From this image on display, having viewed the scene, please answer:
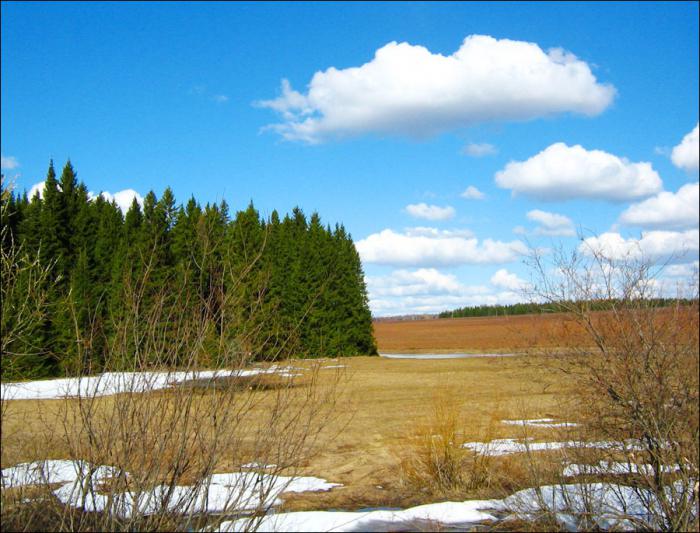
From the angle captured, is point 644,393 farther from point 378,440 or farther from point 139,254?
point 139,254

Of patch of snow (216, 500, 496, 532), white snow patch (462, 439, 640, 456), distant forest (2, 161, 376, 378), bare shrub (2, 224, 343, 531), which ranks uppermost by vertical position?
distant forest (2, 161, 376, 378)

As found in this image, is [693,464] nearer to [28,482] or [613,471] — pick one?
[613,471]

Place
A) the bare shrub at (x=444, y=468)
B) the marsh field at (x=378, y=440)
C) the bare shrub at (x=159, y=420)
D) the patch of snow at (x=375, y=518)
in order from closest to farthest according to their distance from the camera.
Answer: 1. the bare shrub at (x=159, y=420)
2. the marsh field at (x=378, y=440)
3. the patch of snow at (x=375, y=518)
4. the bare shrub at (x=444, y=468)

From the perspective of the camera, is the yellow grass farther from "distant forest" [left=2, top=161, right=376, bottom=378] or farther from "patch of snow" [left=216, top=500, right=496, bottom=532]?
"distant forest" [left=2, top=161, right=376, bottom=378]

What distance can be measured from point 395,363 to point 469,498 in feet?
78.6

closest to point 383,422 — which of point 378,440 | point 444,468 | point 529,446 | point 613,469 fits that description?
point 378,440

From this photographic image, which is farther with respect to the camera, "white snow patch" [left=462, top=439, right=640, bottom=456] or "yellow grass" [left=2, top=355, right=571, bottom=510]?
"yellow grass" [left=2, top=355, right=571, bottom=510]

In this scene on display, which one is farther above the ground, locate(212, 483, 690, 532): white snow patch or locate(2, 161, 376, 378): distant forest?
locate(2, 161, 376, 378): distant forest

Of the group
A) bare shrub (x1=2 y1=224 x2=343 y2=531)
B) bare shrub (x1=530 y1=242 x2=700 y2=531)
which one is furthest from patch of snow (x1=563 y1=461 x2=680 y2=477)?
bare shrub (x1=2 y1=224 x2=343 y2=531)

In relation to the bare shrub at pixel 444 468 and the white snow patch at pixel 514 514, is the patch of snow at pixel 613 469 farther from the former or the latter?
the bare shrub at pixel 444 468

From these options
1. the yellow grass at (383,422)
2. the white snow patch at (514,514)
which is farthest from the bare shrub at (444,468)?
the white snow patch at (514,514)

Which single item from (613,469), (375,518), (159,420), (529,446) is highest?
(159,420)

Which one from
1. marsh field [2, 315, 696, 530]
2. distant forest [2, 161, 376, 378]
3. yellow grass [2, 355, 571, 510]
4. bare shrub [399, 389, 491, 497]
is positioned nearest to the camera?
marsh field [2, 315, 696, 530]

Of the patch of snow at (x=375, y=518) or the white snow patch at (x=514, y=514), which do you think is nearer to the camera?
the white snow patch at (x=514, y=514)
